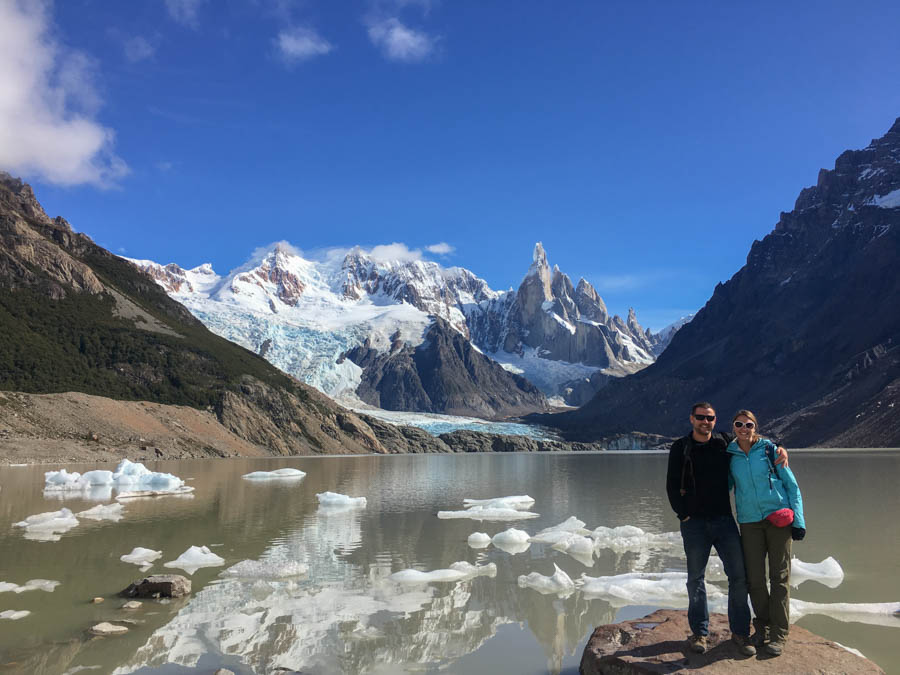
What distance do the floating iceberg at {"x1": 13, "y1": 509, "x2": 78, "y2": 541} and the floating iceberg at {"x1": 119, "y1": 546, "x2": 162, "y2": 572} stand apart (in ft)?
18.5

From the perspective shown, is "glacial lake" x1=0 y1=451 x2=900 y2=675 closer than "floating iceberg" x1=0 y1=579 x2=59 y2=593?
Yes

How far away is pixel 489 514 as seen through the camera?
91.1ft

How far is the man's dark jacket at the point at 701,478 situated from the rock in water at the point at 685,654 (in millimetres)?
1647

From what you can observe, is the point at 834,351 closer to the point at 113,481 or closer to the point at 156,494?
the point at 156,494

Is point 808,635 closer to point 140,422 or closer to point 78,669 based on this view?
point 78,669

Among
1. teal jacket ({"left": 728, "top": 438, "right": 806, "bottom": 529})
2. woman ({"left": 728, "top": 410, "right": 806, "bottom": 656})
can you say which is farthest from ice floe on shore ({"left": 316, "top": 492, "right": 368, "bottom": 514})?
A: teal jacket ({"left": 728, "top": 438, "right": 806, "bottom": 529})

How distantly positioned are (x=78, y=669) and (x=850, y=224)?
223687mm

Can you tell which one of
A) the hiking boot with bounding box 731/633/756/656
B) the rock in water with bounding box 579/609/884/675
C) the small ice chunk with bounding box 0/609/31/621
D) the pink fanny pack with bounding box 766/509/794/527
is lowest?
the small ice chunk with bounding box 0/609/31/621

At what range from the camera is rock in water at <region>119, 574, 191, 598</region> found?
1320 cm

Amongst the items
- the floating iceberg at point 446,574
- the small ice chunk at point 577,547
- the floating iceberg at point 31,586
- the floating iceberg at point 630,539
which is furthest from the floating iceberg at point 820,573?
the floating iceberg at point 31,586

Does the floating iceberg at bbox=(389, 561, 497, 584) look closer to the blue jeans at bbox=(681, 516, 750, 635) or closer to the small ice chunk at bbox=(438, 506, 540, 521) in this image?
the blue jeans at bbox=(681, 516, 750, 635)

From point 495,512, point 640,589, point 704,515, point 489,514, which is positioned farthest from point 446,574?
point 495,512

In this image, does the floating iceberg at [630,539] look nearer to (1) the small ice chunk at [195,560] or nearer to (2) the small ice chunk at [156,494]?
(1) the small ice chunk at [195,560]

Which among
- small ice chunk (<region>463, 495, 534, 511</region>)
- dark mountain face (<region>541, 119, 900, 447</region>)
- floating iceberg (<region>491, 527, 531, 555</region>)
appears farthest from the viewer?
dark mountain face (<region>541, 119, 900, 447</region>)
